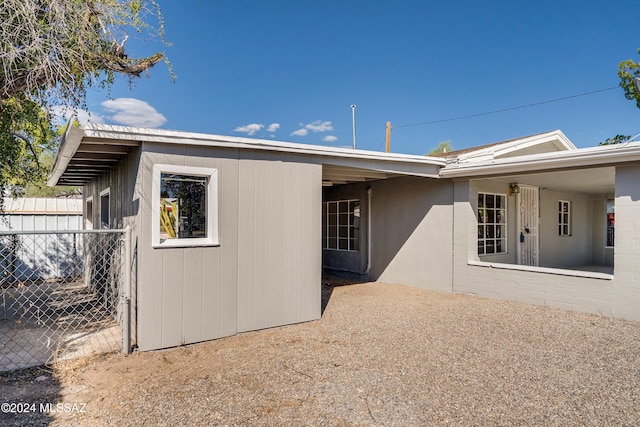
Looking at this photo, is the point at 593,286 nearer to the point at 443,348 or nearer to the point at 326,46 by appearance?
the point at 443,348

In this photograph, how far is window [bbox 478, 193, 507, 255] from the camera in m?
8.07

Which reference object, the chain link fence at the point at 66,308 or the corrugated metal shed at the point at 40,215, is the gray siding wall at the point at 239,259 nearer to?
the chain link fence at the point at 66,308

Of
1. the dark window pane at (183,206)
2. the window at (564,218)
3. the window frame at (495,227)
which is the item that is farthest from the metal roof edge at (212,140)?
the window at (564,218)

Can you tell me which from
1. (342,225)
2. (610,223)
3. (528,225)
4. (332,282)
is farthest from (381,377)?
(610,223)

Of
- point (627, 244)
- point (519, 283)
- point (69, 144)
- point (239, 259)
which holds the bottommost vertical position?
point (519, 283)

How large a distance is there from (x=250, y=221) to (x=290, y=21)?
11.6 m

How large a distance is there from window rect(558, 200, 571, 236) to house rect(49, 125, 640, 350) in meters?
1.82

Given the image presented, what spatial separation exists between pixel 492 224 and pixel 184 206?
21.8 feet

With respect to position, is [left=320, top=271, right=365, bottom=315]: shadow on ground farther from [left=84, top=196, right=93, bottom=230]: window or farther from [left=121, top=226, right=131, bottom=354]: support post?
[left=84, top=196, right=93, bottom=230]: window

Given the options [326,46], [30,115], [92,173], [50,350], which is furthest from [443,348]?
[326,46]

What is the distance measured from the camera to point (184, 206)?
4.57 metres

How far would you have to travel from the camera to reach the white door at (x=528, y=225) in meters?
8.90

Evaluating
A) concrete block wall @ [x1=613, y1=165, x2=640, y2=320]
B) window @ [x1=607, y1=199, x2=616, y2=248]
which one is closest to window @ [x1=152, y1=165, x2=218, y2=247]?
concrete block wall @ [x1=613, y1=165, x2=640, y2=320]

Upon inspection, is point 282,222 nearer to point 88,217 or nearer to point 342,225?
point 342,225
